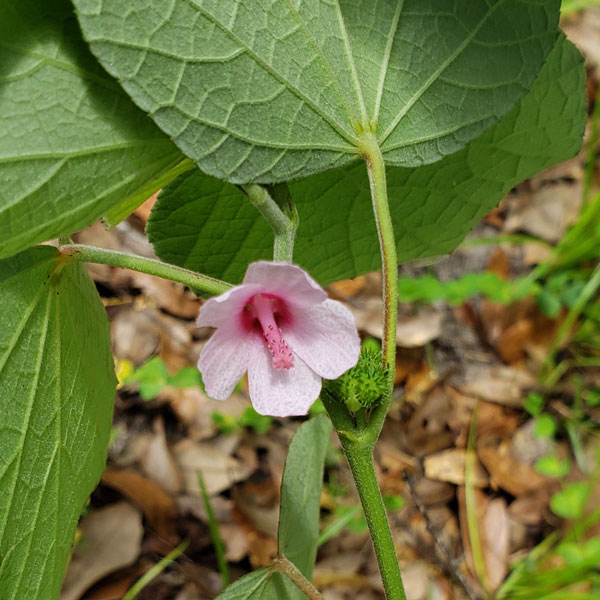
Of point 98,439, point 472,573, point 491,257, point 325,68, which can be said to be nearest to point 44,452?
point 98,439

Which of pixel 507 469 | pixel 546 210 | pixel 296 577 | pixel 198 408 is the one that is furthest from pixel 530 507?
pixel 296 577

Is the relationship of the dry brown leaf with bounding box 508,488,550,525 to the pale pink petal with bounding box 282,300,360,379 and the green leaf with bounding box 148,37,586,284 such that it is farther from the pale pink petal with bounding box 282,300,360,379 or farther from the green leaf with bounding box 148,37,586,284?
the pale pink petal with bounding box 282,300,360,379

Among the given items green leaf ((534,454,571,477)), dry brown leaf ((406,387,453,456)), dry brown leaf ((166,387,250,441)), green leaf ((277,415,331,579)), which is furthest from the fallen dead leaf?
green leaf ((277,415,331,579))

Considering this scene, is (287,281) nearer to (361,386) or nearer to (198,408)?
(361,386)

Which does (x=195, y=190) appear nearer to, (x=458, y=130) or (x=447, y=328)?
(x=458, y=130)

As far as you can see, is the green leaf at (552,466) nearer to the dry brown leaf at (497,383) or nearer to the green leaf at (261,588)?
the dry brown leaf at (497,383)


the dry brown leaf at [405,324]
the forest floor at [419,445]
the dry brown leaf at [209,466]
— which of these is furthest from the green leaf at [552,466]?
the dry brown leaf at [209,466]
